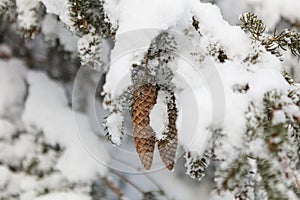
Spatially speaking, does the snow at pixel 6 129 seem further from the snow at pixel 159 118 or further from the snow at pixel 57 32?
the snow at pixel 159 118

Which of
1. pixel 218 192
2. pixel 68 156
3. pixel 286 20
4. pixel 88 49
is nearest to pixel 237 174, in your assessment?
pixel 218 192

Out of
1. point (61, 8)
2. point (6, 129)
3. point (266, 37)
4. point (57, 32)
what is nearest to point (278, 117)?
point (266, 37)

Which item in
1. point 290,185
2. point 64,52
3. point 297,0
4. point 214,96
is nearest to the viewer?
point 290,185

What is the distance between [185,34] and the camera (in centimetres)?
67

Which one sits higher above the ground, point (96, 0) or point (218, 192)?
point (96, 0)

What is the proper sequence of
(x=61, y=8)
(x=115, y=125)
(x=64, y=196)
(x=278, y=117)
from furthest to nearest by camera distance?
(x=64, y=196) < (x=61, y=8) < (x=115, y=125) < (x=278, y=117)

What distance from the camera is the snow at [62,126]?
1.22 metres

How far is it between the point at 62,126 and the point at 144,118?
0.61 meters

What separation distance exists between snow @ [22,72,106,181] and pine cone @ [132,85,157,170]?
577 mm

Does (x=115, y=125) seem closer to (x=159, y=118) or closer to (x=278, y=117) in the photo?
(x=159, y=118)

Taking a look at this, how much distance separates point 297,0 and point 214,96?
52 cm

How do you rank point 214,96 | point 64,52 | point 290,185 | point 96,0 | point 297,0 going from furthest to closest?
point 64,52 → point 297,0 → point 96,0 → point 214,96 → point 290,185

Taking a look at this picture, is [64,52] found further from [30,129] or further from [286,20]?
[286,20]

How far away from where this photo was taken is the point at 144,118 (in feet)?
2.21
